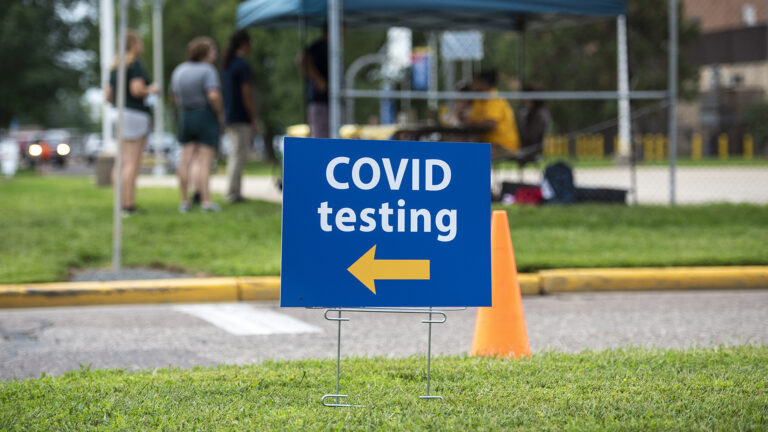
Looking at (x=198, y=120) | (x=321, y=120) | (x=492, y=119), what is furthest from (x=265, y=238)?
(x=492, y=119)

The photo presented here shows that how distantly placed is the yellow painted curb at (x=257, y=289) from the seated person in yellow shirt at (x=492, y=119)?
204 inches

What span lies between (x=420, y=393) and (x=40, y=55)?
38734 mm

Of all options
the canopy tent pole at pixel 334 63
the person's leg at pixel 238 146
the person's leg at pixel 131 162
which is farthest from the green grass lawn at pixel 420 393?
the person's leg at pixel 238 146

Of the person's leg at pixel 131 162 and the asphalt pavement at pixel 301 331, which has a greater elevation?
the person's leg at pixel 131 162

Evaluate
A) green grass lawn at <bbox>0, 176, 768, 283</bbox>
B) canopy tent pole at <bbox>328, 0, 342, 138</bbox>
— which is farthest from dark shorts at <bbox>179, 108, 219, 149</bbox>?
canopy tent pole at <bbox>328, 0, 342, 138</bbox>

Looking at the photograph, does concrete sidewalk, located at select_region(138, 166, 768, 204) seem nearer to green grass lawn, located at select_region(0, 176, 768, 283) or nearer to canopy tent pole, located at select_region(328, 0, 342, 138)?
green grass lawn, located at select_region(0, 176, 768, 283)

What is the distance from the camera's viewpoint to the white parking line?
6098 mm

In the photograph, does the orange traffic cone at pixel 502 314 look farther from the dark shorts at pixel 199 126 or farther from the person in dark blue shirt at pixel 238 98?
the person in dark blue shirt at pixel 238 98

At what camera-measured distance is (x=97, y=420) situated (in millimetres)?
3631

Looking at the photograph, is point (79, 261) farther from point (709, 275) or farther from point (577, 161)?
→ point (577, 161)

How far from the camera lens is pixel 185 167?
11336 millimetres

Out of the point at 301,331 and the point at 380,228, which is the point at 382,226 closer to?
the point at 380,228

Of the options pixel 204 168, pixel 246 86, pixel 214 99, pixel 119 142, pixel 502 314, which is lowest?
pixel 502 314

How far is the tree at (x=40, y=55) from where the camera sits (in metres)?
38.5
